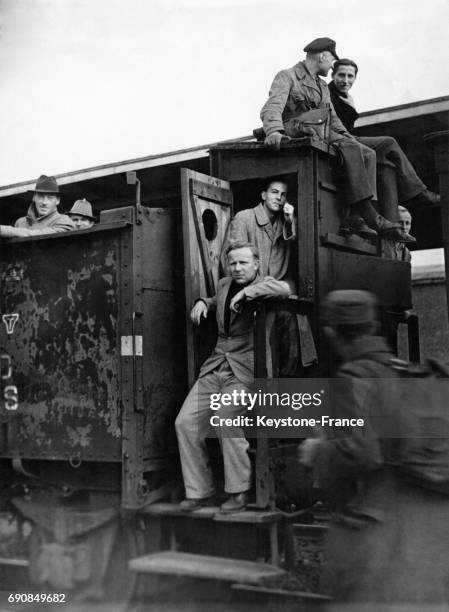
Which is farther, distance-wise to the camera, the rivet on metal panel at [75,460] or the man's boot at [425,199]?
the man's boot at [425,199]

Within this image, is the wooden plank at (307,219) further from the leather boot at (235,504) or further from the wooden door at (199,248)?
the leather boot at (235,504)

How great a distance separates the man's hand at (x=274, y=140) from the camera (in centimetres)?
426

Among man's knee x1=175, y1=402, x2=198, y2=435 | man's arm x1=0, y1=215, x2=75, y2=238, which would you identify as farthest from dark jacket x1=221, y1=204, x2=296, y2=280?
man's arm x1=0, y1=215, x2=75, y2=238

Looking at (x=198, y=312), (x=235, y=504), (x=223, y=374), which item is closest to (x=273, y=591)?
(x=235, y=504)

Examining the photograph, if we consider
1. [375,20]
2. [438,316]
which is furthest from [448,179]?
[438,316]

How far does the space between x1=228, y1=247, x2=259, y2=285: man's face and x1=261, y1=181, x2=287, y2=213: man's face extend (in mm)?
522

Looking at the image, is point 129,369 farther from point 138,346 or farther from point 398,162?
point 398,162

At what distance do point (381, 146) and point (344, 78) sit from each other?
20.1 inches

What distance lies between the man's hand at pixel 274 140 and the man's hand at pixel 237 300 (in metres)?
1.01

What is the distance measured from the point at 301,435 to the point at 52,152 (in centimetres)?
281

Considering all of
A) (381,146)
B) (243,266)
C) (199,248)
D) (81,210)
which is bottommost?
(243,266)

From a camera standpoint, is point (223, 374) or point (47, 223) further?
point (47, 223)

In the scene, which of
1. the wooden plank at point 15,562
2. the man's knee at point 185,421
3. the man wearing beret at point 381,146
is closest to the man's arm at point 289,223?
the man wearing beret at point 381,146

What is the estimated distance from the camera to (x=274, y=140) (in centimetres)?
427
